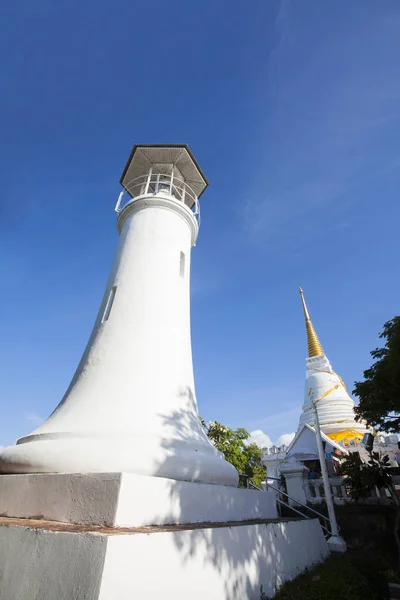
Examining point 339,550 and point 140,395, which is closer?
point 140,395

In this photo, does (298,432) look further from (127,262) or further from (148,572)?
(148,572)

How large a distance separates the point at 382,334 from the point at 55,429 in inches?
388

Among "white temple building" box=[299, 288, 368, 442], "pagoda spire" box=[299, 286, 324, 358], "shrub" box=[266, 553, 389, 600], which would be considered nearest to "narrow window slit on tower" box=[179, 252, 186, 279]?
"shrub" box=[266, 553, 389, 600]

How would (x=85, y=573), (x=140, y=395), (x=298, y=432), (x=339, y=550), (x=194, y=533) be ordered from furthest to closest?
(x=298, y=432)
(x=339, y=550)
(x=140, y=395)
(x=194, y=533)
(x=85, y=573)

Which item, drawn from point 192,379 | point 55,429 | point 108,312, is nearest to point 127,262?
point 108,312

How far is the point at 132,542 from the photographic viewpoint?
292 centimetres

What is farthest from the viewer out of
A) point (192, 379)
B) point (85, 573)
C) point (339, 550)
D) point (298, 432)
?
point (298, 432)

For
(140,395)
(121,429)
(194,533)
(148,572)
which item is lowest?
(148,572)

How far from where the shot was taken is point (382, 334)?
→ 34.6 feet

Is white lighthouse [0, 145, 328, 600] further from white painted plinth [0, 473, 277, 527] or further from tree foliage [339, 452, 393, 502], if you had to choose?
tree foliage [339, 452, 393, 502]

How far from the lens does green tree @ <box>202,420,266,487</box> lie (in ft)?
73.8

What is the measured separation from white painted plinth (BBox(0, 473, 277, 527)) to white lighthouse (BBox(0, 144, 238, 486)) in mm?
270

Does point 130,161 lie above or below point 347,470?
above

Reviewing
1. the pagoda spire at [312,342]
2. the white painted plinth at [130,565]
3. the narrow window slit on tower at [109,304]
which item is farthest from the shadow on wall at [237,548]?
the pagoda spire at [312,342]
